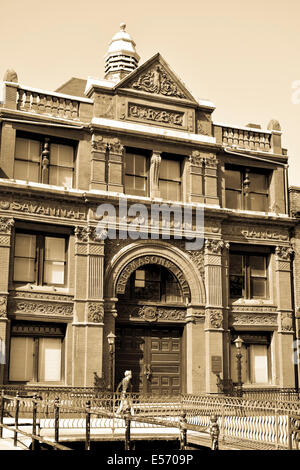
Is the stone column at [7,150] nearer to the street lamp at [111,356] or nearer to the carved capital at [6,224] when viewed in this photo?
the carved capital at [6,224]

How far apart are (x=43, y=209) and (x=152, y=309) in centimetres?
638

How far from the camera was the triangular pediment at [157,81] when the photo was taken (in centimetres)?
2931

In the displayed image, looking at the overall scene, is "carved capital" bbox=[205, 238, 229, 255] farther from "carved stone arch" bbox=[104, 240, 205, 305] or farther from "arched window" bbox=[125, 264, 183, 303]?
"arched window" bbox=[125, 264, 183, 303]

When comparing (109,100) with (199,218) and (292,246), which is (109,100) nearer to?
(199,218)

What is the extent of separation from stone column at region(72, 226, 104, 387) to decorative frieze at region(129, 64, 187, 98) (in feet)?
23.6

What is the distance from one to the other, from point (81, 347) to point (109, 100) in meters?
10.9

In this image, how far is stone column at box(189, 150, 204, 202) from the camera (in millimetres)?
29312

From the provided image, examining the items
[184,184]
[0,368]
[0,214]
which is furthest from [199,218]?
[0,368]

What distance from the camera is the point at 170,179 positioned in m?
29.7

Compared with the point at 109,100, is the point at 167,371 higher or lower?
lower

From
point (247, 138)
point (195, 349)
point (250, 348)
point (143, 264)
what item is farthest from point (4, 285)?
point (247, 138)

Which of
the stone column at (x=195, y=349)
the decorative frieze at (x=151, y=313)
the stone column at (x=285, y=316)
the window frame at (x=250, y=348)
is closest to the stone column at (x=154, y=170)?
the decorative frieze at (x=151, y=313)

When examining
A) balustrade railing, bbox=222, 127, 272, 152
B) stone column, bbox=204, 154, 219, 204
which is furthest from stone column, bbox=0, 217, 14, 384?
balustrade railing, bbox=222, 127, 272, 152
